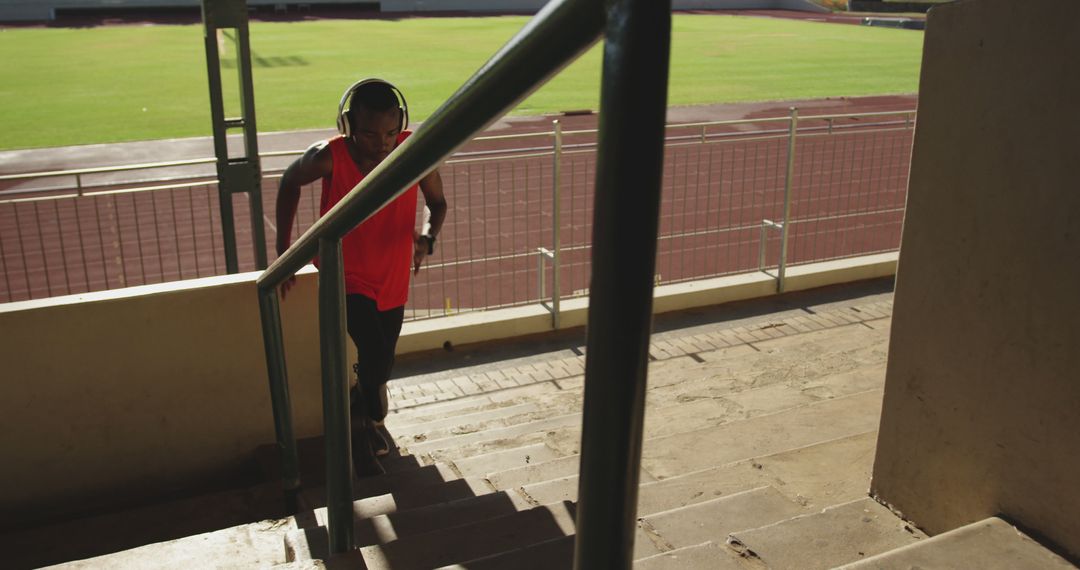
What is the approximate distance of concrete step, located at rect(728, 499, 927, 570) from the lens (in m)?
2.81

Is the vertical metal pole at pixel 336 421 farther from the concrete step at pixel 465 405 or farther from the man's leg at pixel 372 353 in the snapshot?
the concrete step at pixel 465 405

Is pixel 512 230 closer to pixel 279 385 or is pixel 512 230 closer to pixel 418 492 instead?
pixel 418 492

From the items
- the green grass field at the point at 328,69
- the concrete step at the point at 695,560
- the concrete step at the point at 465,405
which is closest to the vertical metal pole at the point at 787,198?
the concrete step at the point at 465,405

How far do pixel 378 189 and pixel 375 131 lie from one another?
7.72 feet

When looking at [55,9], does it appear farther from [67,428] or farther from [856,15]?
[67,428]

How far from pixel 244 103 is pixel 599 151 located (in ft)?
15.8

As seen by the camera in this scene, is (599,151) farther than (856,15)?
No

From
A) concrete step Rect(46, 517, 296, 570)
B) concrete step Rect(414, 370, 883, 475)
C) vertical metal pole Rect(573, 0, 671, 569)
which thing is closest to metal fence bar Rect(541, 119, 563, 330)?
concrete step Rect(414, 370, 883, 475)

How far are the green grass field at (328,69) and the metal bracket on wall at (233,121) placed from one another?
69.4 feet

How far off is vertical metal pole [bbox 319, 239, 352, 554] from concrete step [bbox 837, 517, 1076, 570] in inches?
53.2

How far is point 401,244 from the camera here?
4402 millimetres

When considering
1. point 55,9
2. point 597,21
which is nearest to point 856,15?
point 55,9

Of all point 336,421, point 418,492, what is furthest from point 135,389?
point 336,421

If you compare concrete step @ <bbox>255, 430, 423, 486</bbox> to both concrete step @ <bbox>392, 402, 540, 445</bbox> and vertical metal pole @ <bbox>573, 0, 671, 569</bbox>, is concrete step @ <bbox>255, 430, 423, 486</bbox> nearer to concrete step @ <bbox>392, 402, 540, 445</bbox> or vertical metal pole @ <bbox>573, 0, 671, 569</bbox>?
concrete step @ <bbox>392, 402, 540, 445</bbox>
